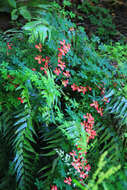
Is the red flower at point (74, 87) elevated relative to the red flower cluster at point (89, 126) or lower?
elevated

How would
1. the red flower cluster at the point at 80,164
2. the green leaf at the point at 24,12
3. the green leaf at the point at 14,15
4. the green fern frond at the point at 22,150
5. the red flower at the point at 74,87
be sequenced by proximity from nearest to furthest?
the red flower cluster at the point at 80,164
the green fern frond at the point at 22,150
the red flower at the point at 74,87
the green leaf at the point at 24,12
the green leaf at the point at 14,15

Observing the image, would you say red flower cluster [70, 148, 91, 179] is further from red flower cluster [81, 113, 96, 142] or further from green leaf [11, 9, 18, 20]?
green leaf [11, 9, 18, 20]

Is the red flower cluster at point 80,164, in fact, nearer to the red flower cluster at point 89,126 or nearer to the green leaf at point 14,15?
the red flower cluster at point 89,126

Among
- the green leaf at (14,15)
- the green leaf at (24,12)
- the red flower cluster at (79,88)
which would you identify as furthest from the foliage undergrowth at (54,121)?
the green leaf at (14,15)

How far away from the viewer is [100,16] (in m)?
4.29

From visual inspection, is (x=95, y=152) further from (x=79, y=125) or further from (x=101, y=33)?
(x=101, y=33)

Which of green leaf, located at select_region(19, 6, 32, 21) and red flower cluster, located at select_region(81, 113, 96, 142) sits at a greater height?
green leaf, located at select_region(19, 6, 32, 21)

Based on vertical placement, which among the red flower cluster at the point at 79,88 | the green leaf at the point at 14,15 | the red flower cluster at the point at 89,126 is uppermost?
the green leaf at the point at 14,15

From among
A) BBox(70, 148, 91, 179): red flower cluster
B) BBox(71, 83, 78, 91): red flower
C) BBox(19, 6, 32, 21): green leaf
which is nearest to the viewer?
BBox(70, 148, 91, 179): red flower cluster

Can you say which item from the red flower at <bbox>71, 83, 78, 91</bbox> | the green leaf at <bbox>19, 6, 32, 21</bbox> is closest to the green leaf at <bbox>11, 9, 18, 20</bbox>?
the green leaf at <bbox>19, 6, 32, 21</bbox>

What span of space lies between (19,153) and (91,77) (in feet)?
2.76

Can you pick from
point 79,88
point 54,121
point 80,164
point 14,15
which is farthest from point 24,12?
point 80,164

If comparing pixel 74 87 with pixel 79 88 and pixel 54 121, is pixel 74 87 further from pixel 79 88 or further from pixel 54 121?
pixel 54 121

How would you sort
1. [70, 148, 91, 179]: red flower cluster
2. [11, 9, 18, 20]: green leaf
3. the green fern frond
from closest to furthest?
[70, 148, 91, 179]: red flower cluster → the green fern frond → [11, 9, 18, 20]: green leaf
